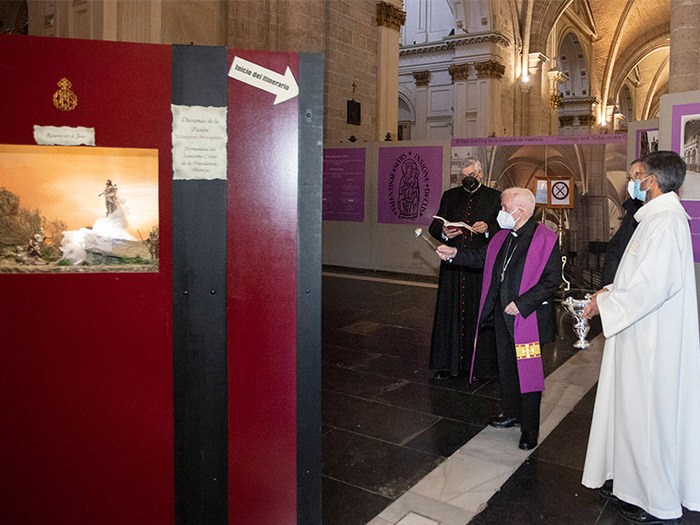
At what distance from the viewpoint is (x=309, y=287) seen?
219 centimetres

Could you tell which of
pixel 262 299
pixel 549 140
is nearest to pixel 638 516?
pixel 262 299

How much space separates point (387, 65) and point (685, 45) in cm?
655

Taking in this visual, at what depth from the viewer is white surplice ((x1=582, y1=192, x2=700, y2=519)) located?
2.69 m

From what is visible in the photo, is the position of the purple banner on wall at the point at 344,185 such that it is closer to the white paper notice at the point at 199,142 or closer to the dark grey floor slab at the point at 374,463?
the dark grey floor slab at the point at 374,463

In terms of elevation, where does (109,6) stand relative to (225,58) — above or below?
above

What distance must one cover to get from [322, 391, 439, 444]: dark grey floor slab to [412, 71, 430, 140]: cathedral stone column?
19.1 meters

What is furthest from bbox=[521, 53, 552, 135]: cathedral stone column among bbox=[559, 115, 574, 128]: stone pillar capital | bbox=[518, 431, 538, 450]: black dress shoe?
bbox=[518, 431, 538, 450]: black dress shoe

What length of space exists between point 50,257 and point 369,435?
2460 millimetres

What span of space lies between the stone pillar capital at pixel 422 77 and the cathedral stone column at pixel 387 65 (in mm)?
8698

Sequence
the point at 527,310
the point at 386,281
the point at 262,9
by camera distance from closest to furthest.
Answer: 1. the point at 527,310
2. the point at 386,281
3. the point at 262,9

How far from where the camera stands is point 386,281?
33.6ft

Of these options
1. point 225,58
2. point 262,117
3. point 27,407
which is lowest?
point 27,407

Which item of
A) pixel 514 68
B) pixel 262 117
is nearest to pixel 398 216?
pixel 262 117

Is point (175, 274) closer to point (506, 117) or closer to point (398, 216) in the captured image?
point (398, 216)
